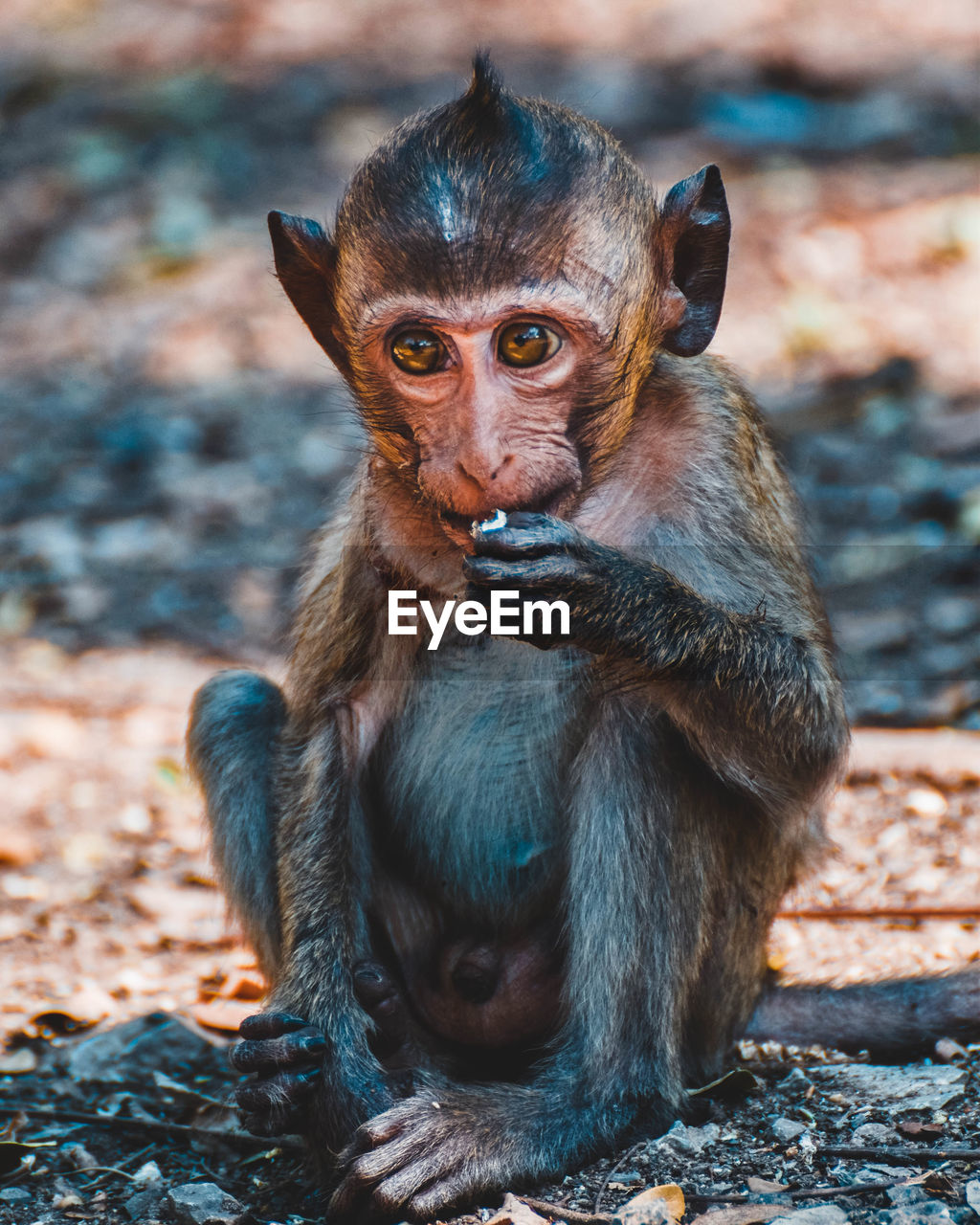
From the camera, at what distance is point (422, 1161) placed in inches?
128

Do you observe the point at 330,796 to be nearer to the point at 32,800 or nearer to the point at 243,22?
the point at 32,800

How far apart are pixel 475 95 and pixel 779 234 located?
613 cm

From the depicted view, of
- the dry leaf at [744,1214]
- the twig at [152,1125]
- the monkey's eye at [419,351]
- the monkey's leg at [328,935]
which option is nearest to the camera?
the dry leaf at [744,1214]

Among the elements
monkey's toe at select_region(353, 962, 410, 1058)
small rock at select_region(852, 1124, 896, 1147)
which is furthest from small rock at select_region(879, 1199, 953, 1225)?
monkey's toe at select_region(353, 962, 410, 1058)

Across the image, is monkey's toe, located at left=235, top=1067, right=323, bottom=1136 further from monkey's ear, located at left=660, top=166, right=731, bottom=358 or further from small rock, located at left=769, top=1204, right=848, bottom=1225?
monkey's ear, located at left=660, top=166, right=731, bottom=358

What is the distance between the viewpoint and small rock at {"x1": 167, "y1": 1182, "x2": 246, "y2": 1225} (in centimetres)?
334

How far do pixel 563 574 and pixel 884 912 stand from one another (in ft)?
7.08

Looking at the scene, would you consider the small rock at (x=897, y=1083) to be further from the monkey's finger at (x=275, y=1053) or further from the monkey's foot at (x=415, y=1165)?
the monkey's finger at (x=275, y=1053)

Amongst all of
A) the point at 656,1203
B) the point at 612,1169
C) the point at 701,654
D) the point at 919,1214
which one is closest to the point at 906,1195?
the point at 919,1214

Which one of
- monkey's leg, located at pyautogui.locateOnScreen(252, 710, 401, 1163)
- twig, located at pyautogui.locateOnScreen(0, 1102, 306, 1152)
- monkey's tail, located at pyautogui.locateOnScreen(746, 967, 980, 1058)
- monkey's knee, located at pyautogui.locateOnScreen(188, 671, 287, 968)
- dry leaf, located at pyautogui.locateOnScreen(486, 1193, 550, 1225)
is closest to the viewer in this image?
dry leaf, located at pyautogui.locateOnScreen(486, 1193, 550, 1225)

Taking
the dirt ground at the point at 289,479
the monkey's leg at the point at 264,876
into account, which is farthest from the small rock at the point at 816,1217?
the monkey's leg at the point at 264,876

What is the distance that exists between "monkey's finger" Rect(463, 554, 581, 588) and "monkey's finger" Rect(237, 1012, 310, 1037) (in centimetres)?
113

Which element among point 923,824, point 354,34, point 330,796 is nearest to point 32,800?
point 330,796

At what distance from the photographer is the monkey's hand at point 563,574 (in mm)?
3080
